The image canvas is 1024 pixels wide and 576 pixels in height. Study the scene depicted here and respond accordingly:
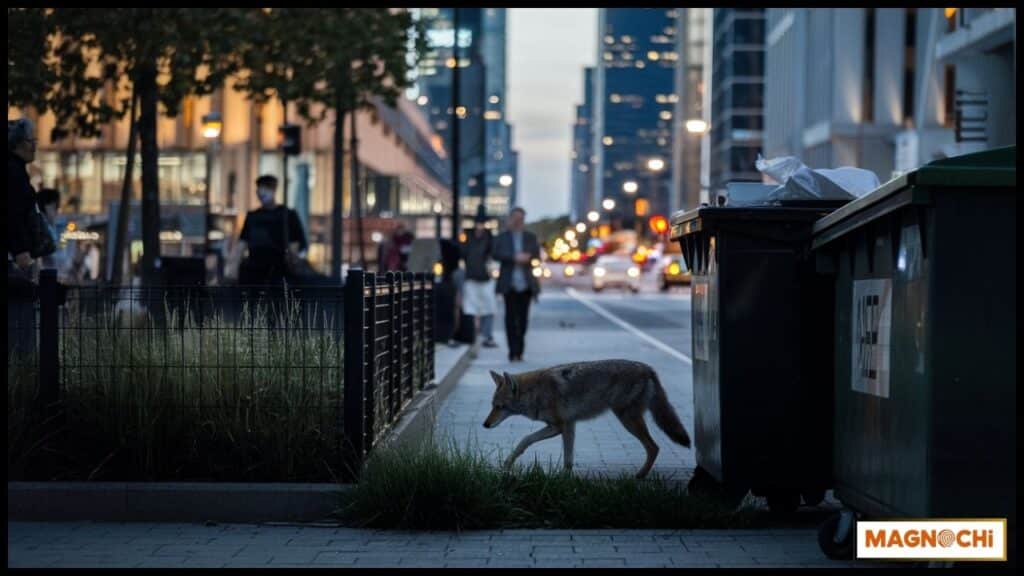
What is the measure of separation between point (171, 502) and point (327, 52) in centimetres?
2257

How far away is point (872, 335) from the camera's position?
24.0 feet

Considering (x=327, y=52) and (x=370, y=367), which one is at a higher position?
(x=327, y=52)

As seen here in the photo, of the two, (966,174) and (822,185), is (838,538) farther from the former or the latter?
(822,185)

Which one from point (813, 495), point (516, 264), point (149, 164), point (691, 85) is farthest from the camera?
point (691, 85)

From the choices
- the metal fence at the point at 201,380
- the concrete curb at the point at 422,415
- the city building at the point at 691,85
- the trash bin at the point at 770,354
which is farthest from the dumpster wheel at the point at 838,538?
the city building at the point at 691,85

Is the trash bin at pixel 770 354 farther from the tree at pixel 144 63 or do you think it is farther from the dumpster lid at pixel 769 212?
the tree at pixel 144 63

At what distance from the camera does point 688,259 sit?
944 centimetres

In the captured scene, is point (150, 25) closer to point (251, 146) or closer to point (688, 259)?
point (688, 259)

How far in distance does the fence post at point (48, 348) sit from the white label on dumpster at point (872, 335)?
170 inches

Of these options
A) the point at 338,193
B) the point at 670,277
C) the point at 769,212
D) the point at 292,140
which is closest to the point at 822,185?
the point at 769,212

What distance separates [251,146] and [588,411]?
84935 mm

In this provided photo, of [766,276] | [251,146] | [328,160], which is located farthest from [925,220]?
[328,160]

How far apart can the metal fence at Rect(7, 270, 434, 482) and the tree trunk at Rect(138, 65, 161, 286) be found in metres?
15.7

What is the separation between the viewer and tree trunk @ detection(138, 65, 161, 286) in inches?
991
